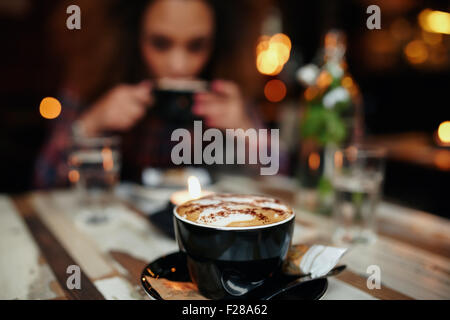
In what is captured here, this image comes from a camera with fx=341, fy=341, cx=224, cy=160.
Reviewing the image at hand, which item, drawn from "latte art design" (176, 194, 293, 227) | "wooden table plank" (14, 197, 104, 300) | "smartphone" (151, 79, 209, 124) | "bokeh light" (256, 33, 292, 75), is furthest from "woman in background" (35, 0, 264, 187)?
"bokeh light" (256, 33, 292, 75)

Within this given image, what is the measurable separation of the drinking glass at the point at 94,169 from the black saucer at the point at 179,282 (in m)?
0.48

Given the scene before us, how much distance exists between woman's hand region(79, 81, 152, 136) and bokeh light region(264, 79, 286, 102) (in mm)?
6008

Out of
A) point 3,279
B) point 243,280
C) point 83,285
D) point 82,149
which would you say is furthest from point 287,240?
point 82,149

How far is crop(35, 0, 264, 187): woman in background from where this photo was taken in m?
1.90

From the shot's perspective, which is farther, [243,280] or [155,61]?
[155,61]

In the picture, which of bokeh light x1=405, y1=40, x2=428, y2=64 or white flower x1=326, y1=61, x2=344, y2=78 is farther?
bokeh light x1=405, y1=40, x2=428, y2=64

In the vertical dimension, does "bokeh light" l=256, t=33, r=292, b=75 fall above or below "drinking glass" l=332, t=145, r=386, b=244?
above

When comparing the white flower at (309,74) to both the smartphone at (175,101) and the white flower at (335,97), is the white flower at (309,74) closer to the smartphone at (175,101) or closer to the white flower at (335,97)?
the white flower at (335,97)

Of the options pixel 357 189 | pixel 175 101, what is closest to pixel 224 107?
pixel 175 101

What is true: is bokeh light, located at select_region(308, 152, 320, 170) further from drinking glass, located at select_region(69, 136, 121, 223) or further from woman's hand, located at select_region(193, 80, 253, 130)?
woman's hand, located at select_region(193, 80, 253, 130)

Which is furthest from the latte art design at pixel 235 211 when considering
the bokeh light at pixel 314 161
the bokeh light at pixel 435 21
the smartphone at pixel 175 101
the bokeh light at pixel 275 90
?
the bokeh light at pixel 275 90
